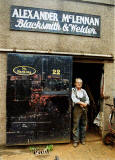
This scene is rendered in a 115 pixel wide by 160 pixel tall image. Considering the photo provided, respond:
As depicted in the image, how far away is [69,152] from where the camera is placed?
3.83 m

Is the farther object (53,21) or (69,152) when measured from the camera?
(53,21)

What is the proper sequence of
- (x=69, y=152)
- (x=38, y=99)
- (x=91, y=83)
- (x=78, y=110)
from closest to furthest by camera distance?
(x=69, y=152) → (x=38, y=99) → (x=78, y=110) → (x=91, y=83)

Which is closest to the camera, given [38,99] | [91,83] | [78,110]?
[38,99]

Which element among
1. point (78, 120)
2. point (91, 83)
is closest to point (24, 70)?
point (78, 120)

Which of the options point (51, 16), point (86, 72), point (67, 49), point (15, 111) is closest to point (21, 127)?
point (15, 111)

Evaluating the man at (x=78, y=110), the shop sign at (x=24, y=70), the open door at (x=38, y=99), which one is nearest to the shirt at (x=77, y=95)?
the man at (x=78, y=110)

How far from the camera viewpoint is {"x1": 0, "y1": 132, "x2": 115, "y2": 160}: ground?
358 centimetres

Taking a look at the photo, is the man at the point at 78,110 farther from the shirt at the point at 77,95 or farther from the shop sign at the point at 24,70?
the shop sign at the point at 24,70

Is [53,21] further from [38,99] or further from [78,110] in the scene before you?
[78,110]

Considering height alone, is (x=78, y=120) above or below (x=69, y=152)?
above

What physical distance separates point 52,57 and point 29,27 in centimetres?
109

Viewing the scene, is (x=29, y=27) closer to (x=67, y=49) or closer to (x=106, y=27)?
(x=67, y=49)

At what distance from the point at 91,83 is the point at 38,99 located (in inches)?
114

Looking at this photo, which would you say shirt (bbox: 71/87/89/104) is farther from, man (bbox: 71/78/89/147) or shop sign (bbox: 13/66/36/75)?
shop sign (bbox: 13/66/36/75)
